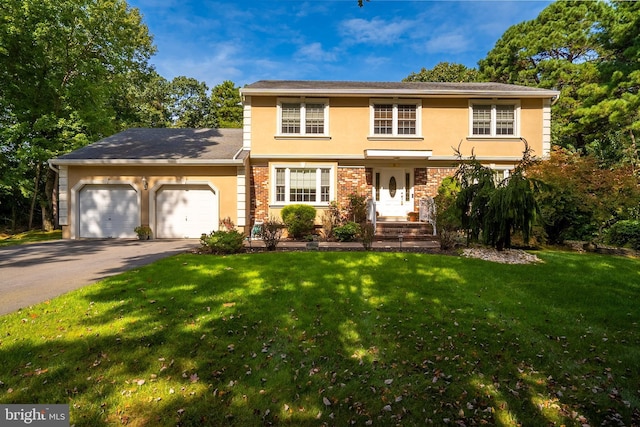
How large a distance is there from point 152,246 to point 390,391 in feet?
33.7

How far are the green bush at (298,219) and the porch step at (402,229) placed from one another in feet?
9.24

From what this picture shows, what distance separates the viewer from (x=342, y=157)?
13.6 metres

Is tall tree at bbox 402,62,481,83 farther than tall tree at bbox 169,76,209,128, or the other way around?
tall tree at bbox 169,76,209,128

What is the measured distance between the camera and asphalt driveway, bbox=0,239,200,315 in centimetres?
536

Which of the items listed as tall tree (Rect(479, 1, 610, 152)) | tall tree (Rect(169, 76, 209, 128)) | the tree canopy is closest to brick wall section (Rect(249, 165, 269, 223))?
the tree canopy

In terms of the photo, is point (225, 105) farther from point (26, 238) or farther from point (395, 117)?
point (395, 117)

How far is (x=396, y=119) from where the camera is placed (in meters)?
13.8

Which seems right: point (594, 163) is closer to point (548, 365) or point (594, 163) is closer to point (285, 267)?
point (548, 365)

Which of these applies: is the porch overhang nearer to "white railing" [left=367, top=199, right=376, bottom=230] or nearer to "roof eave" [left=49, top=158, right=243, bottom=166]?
"white railing" [left=367, top=199, right=376, bottom=230]

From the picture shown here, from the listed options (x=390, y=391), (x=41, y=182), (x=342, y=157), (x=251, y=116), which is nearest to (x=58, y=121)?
(x=41, y=182)

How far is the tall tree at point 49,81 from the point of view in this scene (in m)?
15.0

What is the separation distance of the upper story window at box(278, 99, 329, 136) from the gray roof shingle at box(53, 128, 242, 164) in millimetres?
2644

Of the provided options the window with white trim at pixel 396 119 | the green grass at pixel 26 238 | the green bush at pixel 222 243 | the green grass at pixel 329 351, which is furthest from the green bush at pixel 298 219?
the green grass at pixel 26 238

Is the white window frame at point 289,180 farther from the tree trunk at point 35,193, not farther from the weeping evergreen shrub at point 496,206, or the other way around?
the tree trunk at point 35,193
